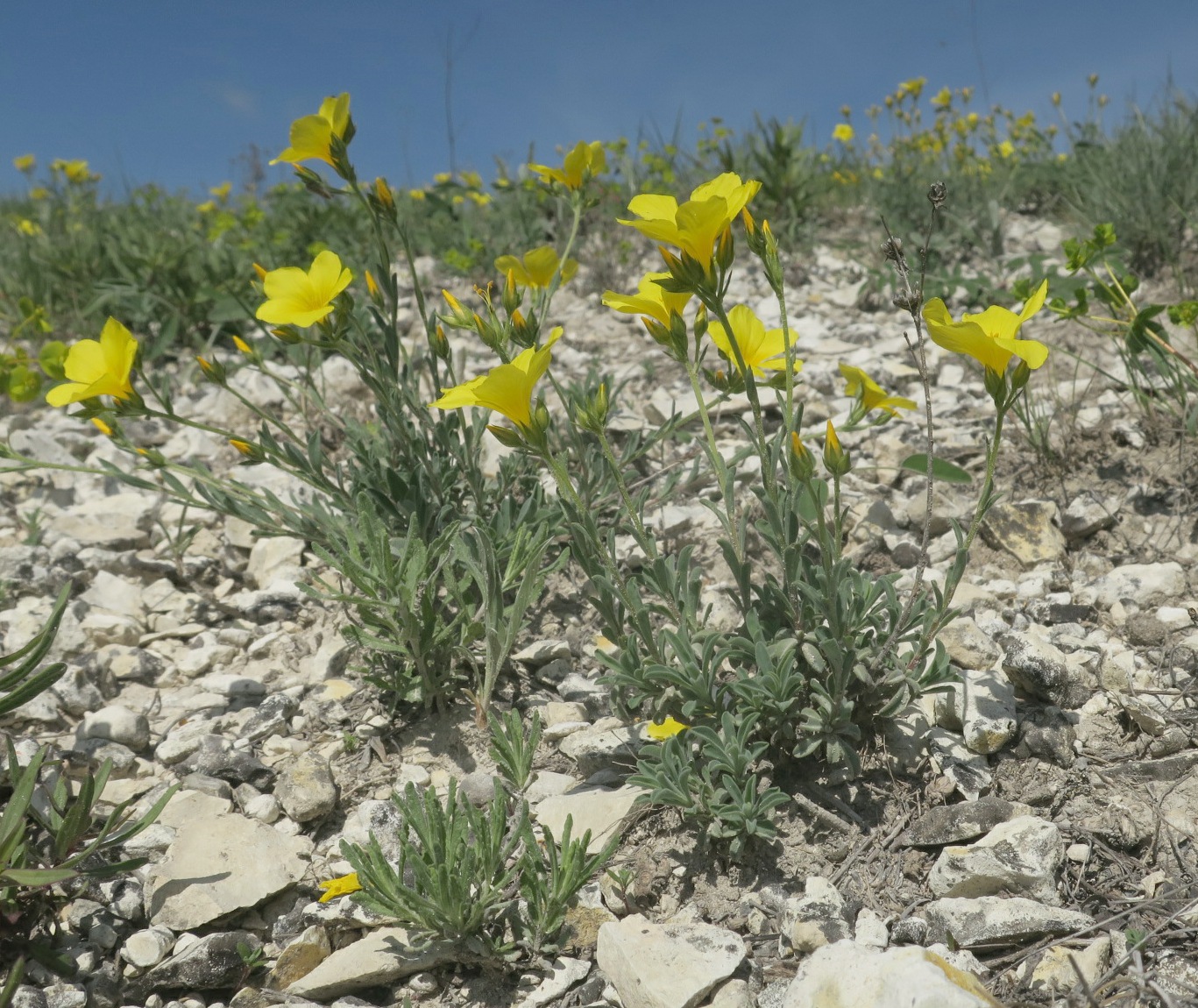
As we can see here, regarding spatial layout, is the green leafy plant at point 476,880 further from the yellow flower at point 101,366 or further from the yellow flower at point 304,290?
the yellow flower at point 101,366

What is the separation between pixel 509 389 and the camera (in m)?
1.63

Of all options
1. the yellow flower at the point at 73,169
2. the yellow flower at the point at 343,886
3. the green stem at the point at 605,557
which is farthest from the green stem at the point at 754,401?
the yellow flower at the point at 73,169

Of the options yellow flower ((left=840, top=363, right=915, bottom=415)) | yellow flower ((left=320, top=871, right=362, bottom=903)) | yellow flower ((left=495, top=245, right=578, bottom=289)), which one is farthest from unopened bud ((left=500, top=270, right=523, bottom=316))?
yellow flower ((left=320, top=871, right=362, bottom=903))

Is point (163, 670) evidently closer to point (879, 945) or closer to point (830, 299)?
point (879, 945)

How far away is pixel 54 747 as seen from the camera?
231 cm

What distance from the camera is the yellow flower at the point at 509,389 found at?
1.59 meters

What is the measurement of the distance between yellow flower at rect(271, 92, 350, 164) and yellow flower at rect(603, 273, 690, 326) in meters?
0.96

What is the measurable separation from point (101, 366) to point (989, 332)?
202cm

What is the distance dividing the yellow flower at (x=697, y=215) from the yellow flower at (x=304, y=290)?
32.7 inches

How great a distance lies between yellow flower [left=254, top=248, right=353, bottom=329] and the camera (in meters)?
2.10

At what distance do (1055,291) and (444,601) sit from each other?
108 inches

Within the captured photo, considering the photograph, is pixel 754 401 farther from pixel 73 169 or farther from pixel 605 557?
pixel 73 169

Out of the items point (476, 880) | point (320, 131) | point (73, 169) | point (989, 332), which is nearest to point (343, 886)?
point (476, 880)

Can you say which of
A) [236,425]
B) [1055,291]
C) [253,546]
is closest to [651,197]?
[253,546]
